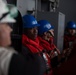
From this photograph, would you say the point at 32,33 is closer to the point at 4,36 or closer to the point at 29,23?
the point at 29,23

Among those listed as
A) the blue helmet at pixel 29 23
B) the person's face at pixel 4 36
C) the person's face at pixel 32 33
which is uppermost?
the person's face at pixel 4 36

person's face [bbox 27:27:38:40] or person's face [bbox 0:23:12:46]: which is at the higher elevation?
person's face [bbox 0:23:12:46]

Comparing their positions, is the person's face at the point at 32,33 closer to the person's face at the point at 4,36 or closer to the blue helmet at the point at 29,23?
the blue helmet at the point at 29,23

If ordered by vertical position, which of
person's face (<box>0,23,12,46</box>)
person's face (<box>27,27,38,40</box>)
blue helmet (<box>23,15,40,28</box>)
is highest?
person's face (<box>0,23,12,46</box>)

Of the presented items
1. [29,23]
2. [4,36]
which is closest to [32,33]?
[29,23]

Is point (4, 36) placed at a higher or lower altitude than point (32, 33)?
higher

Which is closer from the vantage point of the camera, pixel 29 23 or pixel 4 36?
→ pixel 4 36

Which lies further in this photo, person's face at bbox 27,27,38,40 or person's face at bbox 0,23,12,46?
person's face at bbox 27,27,38,40

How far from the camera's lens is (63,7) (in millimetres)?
4680

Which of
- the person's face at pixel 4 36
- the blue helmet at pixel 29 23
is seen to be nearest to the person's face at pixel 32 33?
the blue helmet at pixel 29 23

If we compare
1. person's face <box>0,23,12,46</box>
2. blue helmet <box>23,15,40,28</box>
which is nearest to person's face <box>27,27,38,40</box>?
blue helmet <box>23,15,40,28</box>

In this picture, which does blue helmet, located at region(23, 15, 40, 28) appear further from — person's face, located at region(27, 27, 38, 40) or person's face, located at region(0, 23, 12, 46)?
person's face, located at region(0, 23, 12, 46)

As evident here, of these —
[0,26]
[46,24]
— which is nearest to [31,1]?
[46,24]

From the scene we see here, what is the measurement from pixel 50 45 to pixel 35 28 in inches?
15.5
